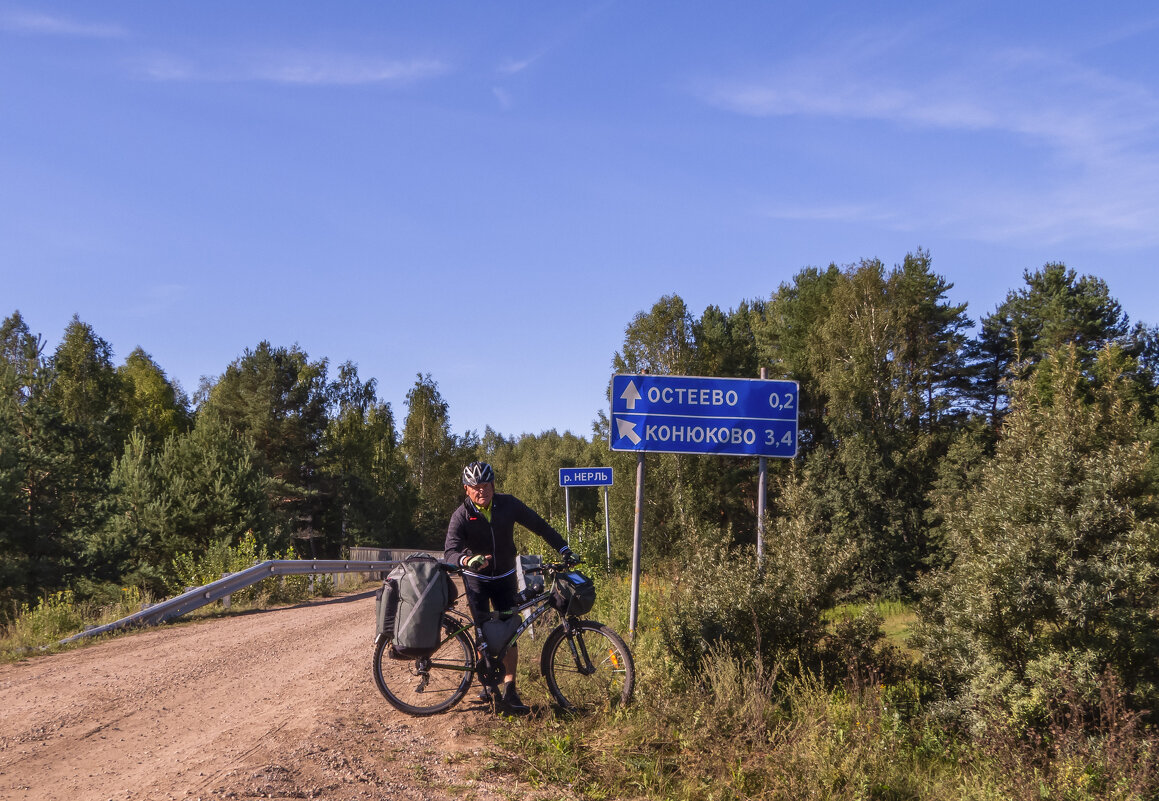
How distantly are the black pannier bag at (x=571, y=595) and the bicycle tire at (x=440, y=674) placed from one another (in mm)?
757

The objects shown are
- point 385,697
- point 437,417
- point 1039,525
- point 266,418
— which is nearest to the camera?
point 385,697

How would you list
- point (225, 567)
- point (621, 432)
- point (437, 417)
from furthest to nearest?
point (437, 417) < point (225, 567) < point (621, 432)

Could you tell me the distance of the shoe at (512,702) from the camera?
19.5 feet

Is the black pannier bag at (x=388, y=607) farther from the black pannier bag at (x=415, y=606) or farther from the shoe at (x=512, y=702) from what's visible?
the shoe at (x=512, y=702)

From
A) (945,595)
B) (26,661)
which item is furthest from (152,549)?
(945,595)

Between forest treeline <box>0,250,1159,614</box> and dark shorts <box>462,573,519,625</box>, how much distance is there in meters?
2.56

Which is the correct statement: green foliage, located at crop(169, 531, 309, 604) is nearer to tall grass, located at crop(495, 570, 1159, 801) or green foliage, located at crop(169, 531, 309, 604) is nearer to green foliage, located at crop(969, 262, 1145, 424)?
tall grass, located at crop(495, 570, 1159, 801)

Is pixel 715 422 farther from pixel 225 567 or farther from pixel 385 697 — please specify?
pixel 225 567

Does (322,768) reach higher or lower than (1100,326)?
lower

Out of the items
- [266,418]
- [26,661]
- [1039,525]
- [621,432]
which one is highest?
[266,418]

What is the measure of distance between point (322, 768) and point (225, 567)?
13732 millimetres

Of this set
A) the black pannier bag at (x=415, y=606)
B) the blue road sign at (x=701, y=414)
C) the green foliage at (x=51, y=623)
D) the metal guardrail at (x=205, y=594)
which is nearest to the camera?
the black pannier bag at (x=415, y=606)

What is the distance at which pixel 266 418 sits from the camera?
4806 centimetres

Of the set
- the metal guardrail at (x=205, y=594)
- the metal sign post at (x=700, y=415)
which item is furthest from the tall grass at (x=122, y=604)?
the metal sign post at (x=700, y=415)
